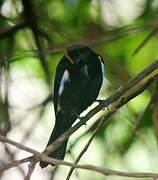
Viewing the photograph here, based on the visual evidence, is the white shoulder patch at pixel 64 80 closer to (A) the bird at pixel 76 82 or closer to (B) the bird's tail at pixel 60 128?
(A) the bird at pixel 76 82

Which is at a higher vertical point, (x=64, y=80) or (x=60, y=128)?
(x=64, y=80)

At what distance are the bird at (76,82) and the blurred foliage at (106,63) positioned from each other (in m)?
0.13

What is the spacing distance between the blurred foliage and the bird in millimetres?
133

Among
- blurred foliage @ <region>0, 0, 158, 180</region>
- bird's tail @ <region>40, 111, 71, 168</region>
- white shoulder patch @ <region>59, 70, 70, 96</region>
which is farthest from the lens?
blurred foliage @ <region>0, 0, 158, 180</region>

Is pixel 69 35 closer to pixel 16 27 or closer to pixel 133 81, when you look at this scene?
pixel 16 27

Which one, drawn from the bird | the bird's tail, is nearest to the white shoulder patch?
the bird

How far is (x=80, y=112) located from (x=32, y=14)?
48 centimetres

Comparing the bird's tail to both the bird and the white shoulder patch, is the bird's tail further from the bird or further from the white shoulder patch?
the white shoulder patch

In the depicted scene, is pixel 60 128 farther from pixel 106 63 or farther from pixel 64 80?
pixel 106 63

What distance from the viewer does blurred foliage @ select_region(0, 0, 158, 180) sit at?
9.92 ft

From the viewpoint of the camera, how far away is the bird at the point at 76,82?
2.75 meters

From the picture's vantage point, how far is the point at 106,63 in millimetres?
3111

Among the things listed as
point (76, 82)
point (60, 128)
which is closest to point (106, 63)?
point (76, 82)

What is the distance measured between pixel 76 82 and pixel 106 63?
355 mm
